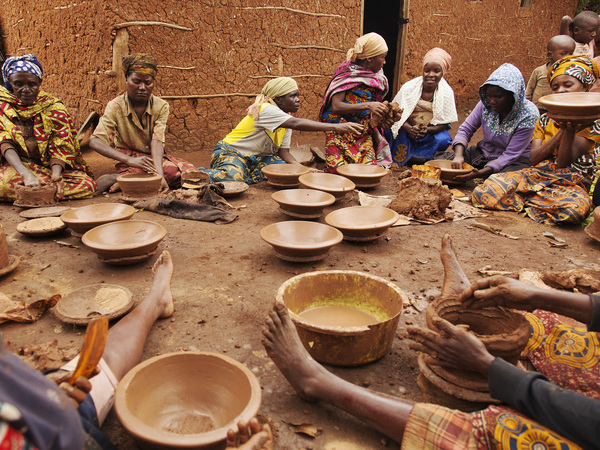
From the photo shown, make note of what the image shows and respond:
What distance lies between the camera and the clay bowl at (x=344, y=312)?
1877 mm

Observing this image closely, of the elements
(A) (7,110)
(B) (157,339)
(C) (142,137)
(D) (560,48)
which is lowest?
(B) (157,339)

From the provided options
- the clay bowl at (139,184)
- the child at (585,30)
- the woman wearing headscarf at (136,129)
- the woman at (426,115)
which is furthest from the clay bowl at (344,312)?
the child at (585,30)

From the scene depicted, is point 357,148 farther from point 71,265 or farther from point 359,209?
point 71,265

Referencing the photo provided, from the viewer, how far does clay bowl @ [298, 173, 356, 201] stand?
4145 mm

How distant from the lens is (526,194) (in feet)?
14.2

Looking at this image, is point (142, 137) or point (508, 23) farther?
point (508, 23)

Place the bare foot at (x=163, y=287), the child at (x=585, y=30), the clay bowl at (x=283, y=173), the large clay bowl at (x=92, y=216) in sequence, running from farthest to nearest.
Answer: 1. the child at (x=585, y=30)
2. the clay bowl at (x=283, y=173)
3. the large clay bowl at (x=92, y=216)
4. the bare foot at (x=163, y=287)

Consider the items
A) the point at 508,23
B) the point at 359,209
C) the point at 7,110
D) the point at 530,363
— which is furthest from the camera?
the point at 508,23

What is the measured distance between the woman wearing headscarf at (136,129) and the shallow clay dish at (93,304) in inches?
81.8

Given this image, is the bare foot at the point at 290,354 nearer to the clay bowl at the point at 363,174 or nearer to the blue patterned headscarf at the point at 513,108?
the clay bowl at the point at 363,174

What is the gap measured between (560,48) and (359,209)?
158 inches

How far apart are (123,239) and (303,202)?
5.12 ft

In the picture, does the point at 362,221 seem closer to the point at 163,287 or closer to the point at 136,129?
the point at 163,287

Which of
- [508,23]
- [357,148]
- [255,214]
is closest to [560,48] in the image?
[357,148]
